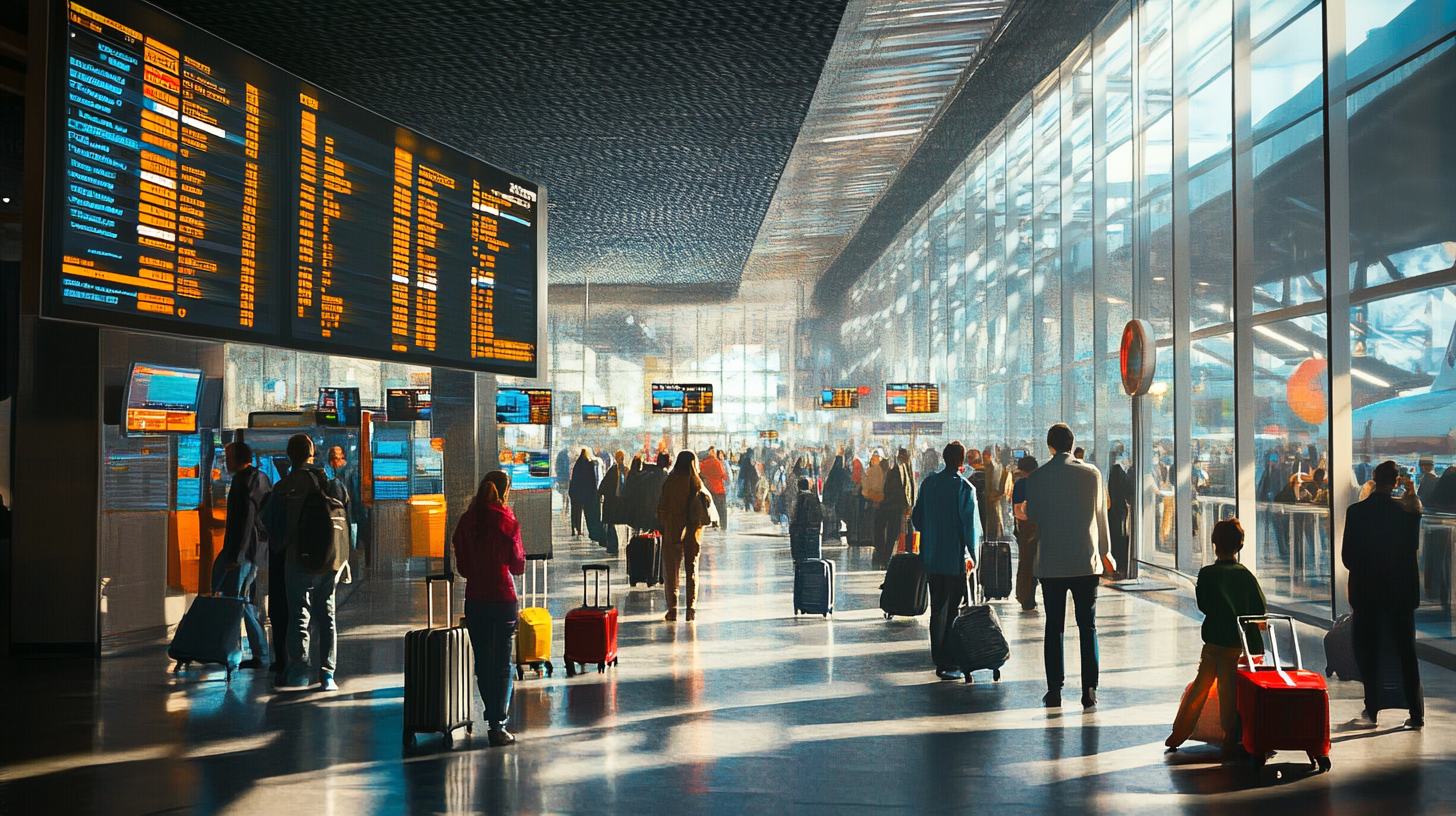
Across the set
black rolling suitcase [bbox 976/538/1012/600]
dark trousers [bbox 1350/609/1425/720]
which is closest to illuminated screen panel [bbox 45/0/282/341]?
dark trousers [bbox 1350/609/1425/720]

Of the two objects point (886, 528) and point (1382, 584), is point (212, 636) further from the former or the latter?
point (886, 528)

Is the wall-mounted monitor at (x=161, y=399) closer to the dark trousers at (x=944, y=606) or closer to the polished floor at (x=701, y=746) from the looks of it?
the polished floor at (x=701, y=746)

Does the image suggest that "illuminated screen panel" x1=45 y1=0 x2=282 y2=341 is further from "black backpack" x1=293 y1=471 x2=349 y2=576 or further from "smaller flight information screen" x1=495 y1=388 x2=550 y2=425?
"smaller flight information screen" x1=495 y1=388 x2=550 y2=425

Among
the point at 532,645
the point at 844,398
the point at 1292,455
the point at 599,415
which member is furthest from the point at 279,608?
the point at 599,415

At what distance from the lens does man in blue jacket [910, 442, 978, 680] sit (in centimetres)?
852

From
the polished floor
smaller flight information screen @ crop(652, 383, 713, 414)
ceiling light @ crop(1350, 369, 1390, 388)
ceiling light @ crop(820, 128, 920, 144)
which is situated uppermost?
ceiling light @ crop(820, 128, 920, 144)

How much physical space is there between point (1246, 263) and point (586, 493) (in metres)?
13.8

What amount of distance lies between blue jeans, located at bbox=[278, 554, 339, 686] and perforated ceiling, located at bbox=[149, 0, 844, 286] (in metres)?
4.38

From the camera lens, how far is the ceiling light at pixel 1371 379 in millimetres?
12258

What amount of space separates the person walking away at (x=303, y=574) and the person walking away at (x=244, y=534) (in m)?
0.46

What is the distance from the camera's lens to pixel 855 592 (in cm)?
1445

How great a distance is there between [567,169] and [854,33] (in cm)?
418

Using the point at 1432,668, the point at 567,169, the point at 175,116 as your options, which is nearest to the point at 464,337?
the point at 175,116

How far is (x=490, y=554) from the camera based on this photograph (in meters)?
6.71
